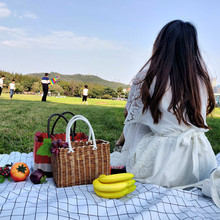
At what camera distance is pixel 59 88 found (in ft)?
163

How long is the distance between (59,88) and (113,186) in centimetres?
4919

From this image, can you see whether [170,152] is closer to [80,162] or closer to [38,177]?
[80,162]

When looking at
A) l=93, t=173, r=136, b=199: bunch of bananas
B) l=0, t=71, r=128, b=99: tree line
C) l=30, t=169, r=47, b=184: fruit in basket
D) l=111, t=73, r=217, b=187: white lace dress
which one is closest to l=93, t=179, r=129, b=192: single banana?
l=93, t=173, r=136, b=199: bunch of bananas

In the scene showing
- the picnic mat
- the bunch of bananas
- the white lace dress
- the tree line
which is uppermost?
the tree line

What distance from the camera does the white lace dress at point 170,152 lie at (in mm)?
2146

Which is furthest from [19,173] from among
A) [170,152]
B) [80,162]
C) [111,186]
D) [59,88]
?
[59,88]

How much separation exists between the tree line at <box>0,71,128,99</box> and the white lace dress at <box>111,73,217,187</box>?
3641 cm

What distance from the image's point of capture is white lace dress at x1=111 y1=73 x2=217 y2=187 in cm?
215

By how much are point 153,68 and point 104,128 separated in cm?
329

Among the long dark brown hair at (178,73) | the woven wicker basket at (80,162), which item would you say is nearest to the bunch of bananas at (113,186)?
the woven wicker basket at (80,162)

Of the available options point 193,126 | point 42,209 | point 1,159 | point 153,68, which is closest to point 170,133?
point 193,126

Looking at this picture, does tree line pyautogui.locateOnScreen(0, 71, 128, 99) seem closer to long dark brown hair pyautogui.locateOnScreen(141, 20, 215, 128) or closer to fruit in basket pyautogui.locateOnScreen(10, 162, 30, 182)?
long dark brown hair pyautogui.locateOnScreen(141, 20, 215, 128)

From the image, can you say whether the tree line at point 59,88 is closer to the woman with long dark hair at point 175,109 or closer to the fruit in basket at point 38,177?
the woman with long dark hair at point 175,109

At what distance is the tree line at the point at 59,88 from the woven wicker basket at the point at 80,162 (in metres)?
36.6
